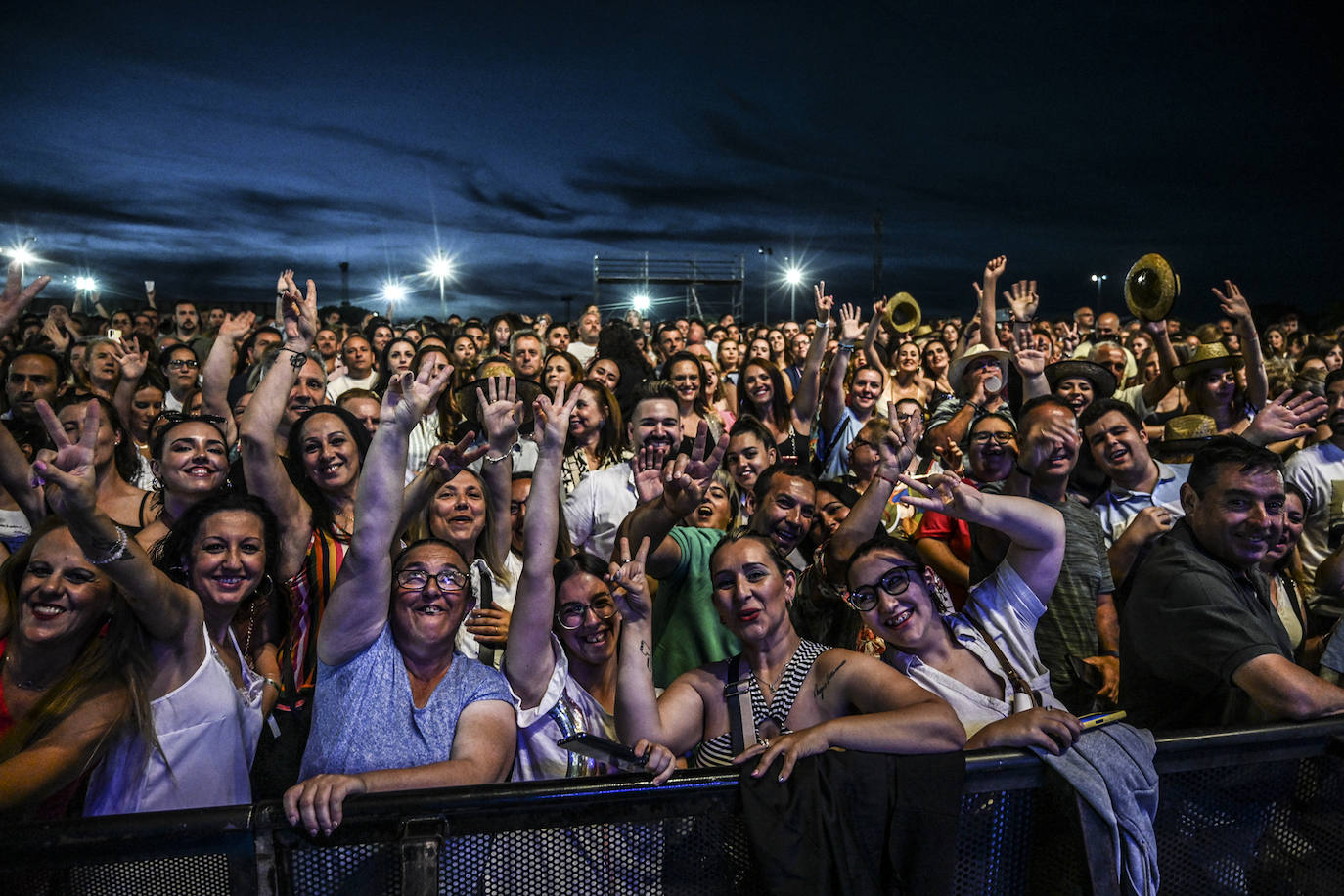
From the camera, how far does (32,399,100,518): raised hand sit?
222 centimetres

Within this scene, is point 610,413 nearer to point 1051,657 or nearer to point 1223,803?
point 1051,657

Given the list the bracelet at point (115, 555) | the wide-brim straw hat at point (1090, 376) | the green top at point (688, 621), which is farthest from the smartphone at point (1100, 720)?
the wide-brim straw hat at point (1090, 376)

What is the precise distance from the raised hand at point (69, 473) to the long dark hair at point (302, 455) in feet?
4.21

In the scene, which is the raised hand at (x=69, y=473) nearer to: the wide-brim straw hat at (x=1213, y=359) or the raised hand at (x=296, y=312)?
the raised hand at (x=296, y=312)

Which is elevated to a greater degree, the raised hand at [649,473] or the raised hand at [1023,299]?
the raised hand at [1023,299]

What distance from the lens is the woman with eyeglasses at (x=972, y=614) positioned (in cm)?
273

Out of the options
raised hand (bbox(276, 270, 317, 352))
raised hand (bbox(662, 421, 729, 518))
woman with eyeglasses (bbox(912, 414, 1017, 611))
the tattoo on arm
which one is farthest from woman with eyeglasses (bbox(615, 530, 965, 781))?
raised hand (bbox(276, 270, 317, 352))

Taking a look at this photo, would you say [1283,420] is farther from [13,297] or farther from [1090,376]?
[13,297]

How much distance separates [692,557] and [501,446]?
929 mm

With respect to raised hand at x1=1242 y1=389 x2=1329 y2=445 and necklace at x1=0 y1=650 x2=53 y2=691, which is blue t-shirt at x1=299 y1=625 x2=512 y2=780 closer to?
necklace at x1=0 y1=650 x2=53 y2=691

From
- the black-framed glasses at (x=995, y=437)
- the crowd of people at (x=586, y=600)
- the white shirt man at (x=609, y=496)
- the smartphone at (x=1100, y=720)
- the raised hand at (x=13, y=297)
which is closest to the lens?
the smartphone at (x=1100, y=720)

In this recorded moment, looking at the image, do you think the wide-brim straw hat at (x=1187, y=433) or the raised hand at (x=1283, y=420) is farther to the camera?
the wide-brim straw hat at (x=1187, y=433)

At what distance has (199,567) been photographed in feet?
9.06

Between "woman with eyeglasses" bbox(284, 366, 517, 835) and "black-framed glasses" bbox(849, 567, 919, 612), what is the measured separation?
1166 mm
